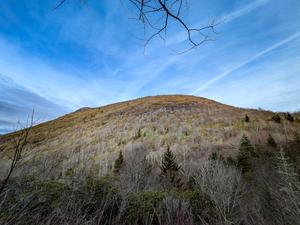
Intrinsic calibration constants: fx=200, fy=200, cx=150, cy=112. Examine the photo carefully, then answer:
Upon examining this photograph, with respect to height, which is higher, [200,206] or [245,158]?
[245,158]

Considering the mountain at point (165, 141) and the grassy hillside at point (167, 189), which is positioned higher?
the mountain at point (165, 141)

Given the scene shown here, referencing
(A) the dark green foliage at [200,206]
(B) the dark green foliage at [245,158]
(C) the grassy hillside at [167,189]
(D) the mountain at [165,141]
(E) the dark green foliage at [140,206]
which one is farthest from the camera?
(D) the mountain at [165,141]

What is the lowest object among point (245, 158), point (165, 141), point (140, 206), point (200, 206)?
point (200, 206)

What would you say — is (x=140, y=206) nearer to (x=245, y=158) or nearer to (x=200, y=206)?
(x=200, y=206)

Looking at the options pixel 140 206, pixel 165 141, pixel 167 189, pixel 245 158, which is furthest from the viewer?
pixel 165 141

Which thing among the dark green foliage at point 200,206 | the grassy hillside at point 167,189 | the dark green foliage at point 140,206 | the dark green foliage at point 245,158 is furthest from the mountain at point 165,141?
the dark green foliage at point 200,206

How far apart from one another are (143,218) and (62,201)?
140 centimetres

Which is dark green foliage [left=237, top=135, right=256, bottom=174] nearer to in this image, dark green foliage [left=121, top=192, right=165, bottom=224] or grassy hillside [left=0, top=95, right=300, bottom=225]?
grassy hillside [left=0, top=95, right=300, bottom=225]

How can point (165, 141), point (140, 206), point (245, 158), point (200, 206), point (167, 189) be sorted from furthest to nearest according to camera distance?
point (165, 141)
point (245, 158)
point (167, 189)
point (200, 206)
point (140, 206)

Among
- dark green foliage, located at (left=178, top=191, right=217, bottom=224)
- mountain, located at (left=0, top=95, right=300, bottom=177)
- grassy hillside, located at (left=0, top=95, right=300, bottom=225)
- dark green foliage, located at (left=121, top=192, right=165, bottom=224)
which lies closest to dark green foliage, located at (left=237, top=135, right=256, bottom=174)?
grassy hillside, located at (left=0, top=95, right=300, bottom=225)

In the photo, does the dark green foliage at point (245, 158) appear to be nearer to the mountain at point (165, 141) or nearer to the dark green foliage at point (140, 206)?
the mountain at point (165, 141)

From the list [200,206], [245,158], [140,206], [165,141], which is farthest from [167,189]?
[165,141]

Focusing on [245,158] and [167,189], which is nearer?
[167,189]

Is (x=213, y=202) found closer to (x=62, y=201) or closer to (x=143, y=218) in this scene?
(x=143, y=218)
